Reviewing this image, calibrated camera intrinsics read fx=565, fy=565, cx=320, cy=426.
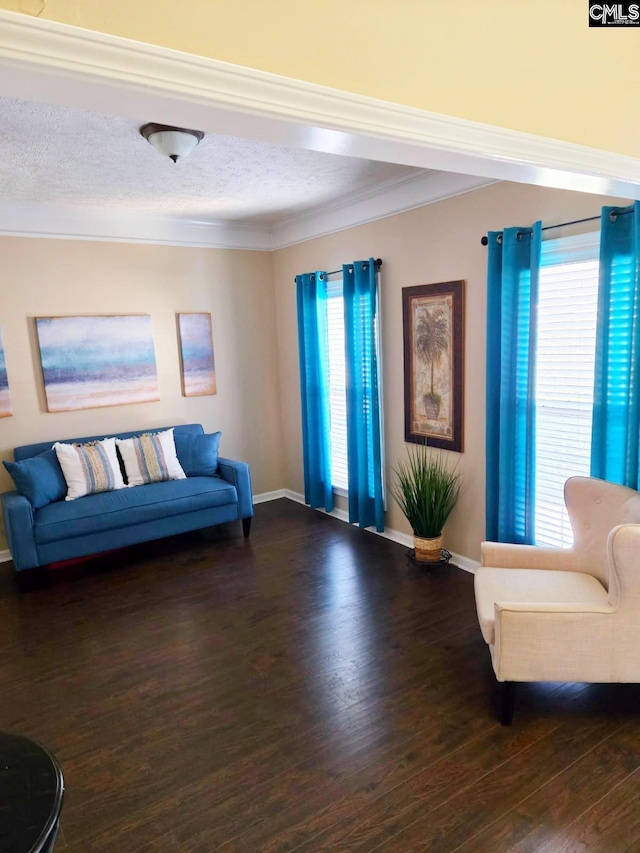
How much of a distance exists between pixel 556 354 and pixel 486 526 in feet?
3.82

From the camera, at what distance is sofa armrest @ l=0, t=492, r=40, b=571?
12.5 ft

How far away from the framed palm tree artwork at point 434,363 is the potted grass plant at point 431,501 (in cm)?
19

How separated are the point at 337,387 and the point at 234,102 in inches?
156

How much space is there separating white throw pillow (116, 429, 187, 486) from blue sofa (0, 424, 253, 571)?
0.31 ft

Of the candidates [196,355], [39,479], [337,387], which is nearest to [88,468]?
[39,479]

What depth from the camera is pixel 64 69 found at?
90cm

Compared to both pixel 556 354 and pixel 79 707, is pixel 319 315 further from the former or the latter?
pixel 79 707

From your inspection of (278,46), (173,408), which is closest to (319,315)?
(173,408)

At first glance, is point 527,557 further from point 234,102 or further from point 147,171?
point 147,171

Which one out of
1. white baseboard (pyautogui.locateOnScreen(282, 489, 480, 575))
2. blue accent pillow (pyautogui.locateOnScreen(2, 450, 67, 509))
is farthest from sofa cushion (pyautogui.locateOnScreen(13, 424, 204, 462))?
white baseboard (pyautogui.locateOnScreen(282, 489, 480, 575))

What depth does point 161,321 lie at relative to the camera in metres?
5.06

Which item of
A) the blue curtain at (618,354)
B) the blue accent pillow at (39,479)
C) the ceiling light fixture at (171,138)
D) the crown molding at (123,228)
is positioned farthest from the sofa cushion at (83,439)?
the blue curtain at (618,354)

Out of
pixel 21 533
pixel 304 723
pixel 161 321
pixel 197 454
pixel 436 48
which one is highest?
pixel 436 48

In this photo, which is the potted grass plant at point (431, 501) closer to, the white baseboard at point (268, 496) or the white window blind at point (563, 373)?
the white window blind at point (563, 373)
